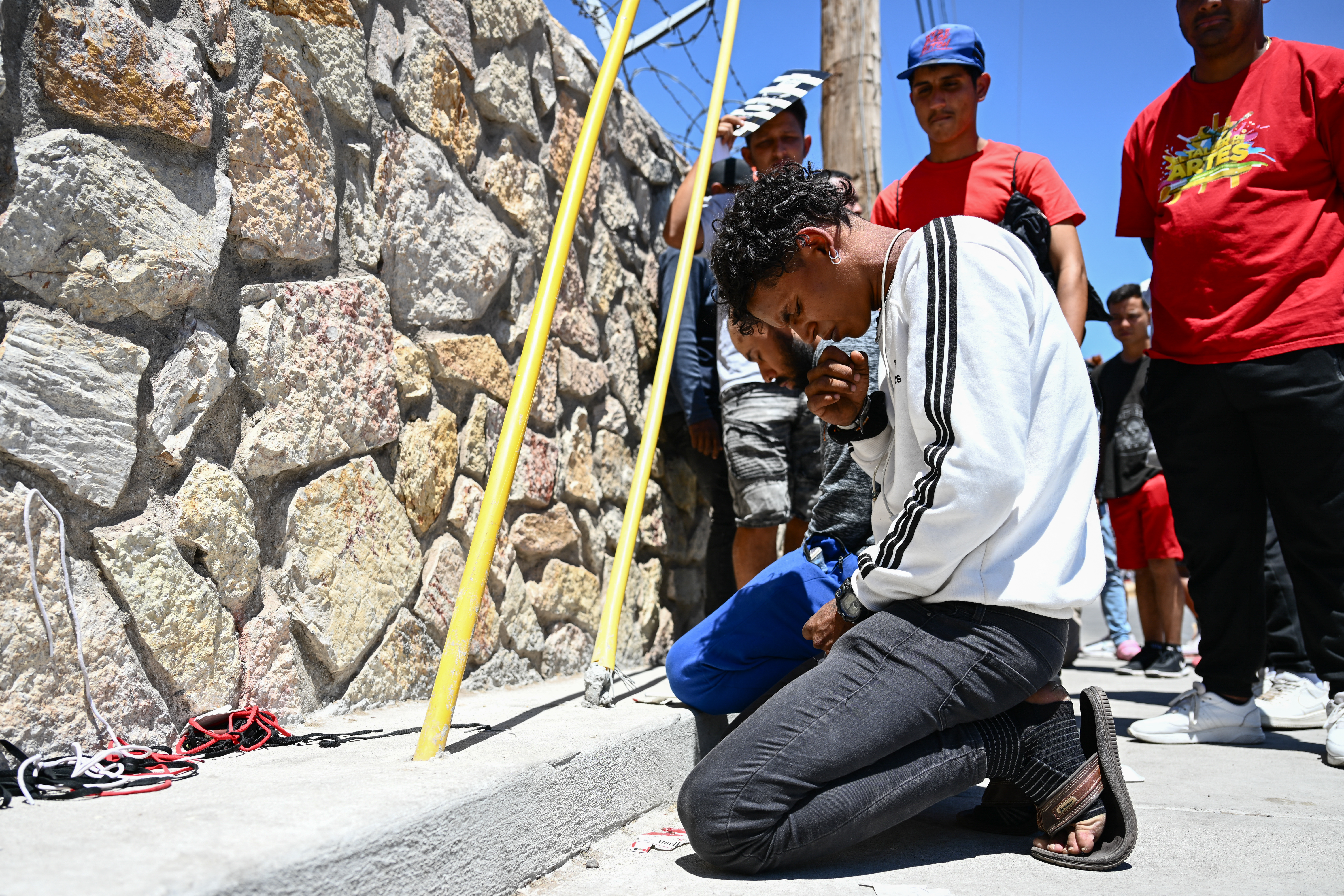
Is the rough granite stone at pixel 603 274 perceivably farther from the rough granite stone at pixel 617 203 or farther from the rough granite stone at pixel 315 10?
the rough granite stone at pixel 315 10

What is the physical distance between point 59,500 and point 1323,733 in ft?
10.0

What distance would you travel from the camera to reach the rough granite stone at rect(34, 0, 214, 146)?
154cm

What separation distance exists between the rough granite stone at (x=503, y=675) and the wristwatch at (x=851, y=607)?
1.10 m

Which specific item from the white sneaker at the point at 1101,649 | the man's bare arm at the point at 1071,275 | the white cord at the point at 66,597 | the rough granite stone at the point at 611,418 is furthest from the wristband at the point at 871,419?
the white sneaker at the point at 1101,649

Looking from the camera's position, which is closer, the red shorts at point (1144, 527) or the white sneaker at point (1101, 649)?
the red shorts at point (1144, 527)

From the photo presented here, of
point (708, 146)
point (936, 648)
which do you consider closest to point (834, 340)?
point (936, 648)

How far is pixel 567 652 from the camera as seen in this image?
284cm

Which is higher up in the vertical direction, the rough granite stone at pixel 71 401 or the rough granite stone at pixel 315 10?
the rough granite stone at pixel 315 10

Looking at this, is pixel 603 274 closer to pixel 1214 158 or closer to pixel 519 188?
pixel 519 188

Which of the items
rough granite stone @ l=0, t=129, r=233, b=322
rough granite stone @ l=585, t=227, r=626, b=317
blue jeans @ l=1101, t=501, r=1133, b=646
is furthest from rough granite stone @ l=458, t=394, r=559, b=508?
blue jeans @ l=1101, t=501, r=1133, b=646

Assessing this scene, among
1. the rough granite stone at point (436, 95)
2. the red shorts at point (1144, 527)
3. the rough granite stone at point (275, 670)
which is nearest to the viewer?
the rough granite stone at point (275, 670)

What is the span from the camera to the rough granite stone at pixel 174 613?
1.59 m

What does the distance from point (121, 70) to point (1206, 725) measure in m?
2.87

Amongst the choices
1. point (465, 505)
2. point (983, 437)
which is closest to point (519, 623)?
point (465, 505)
